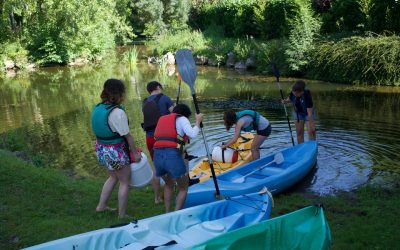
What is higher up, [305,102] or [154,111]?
[154,111]

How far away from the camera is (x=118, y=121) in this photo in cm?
477

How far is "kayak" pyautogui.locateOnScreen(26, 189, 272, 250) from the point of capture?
3.95 meters

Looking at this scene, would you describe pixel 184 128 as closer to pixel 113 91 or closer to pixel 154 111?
pixel 113 91

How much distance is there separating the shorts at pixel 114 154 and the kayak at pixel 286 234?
176 centimetres

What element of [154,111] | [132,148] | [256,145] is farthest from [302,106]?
[132,148]

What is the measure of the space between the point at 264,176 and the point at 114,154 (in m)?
3.04

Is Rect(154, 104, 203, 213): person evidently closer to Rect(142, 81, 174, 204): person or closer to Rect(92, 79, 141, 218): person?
Rect(92, 79, 141, 218): person

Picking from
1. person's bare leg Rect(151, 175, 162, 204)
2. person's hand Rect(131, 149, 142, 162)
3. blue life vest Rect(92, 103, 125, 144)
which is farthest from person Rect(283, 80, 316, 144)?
blue life vest Rect(92, 103, 125, 144)

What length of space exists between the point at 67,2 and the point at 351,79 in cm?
1760

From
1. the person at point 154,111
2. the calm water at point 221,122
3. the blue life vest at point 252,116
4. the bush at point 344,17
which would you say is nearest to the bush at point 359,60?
the calm water at point 221,122

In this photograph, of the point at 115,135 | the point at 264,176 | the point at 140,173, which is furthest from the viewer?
the point at 264,176

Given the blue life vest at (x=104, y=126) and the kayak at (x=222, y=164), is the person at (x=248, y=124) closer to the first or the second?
the kayak at (x=222, y=164)

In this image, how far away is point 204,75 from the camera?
870 inches

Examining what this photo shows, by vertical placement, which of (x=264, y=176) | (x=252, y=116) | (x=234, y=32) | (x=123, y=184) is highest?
(x=234, y=32)
